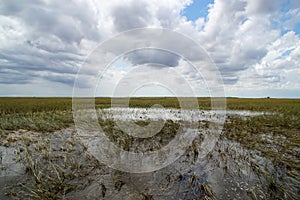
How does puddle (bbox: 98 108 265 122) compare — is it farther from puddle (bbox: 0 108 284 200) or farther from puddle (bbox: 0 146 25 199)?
puddle (bbox: 0 146 25 199)

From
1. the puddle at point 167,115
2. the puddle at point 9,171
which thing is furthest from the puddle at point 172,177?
the puddle at point 167,115

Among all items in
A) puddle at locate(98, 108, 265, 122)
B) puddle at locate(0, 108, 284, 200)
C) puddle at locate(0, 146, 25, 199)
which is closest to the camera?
puddle at locate(0, 108, 284, 200)

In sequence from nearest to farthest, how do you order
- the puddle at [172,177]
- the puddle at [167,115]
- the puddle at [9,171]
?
the puddle at [172,177] < the puddle at [9,171] < the puddle at [167,115]

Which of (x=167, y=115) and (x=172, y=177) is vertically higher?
(x=167, y=115)

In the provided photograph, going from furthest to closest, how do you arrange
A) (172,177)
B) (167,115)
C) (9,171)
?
(167,115), (9,171), (172,177)

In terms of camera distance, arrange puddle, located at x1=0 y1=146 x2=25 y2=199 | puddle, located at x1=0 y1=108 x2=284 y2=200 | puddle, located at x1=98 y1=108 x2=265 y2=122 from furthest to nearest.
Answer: puddle, located at x1=98 y1=108 x2=265 y2=122
puddle, located at x1=0 y1=146 x2=25 y2=199
puddle, located at x1=0 y1=108 x2=284 y2=200

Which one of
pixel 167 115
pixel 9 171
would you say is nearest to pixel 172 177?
pixel 9 171

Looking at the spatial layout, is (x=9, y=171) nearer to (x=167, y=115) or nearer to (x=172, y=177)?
(x=172, y=177)

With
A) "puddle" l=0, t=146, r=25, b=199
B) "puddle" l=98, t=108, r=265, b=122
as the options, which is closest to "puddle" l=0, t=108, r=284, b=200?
"puddle" l=0, t=146, r=25, b=199

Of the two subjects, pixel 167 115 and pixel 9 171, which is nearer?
pixel 9 171

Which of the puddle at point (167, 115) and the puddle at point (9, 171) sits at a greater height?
the puddle at point (167, 115)

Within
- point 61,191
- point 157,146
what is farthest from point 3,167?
point 157,146

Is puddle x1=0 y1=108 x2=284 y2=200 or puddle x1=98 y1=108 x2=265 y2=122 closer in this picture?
puddle x1=0 y1=108 x2=284 y2=200

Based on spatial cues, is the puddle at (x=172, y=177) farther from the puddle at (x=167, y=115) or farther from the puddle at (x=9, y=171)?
the puddle at (x=167, y=115)
